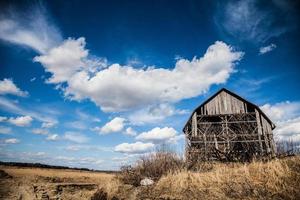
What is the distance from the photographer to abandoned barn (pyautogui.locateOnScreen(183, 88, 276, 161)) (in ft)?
73.1

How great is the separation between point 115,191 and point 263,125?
633 inches

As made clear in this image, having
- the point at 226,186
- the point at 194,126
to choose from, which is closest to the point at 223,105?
the point at 194,126

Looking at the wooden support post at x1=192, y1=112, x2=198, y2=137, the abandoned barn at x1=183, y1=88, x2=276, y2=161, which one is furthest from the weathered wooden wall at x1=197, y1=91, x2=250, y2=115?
the wooden support post at x1=192, y1=112, x2=198, y2=137

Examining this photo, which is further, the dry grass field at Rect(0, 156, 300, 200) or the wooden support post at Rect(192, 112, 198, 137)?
the wooden support post at Rect(192, 112, 198, 137)

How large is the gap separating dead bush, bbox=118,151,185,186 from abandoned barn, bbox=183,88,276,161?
7389 millimetres

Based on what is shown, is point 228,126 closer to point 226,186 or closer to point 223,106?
point 223,106

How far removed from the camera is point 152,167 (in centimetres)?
1465

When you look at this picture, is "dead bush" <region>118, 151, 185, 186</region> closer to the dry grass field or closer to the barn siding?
the dry grass field

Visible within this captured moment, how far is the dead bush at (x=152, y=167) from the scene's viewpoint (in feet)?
46.6

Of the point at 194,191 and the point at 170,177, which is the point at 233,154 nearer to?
the point at 170,177

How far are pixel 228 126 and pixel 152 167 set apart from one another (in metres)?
11.6

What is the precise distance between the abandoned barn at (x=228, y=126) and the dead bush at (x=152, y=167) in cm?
739

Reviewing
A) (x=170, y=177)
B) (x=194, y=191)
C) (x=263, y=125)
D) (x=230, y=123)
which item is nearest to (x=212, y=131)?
(x=230, y=123)

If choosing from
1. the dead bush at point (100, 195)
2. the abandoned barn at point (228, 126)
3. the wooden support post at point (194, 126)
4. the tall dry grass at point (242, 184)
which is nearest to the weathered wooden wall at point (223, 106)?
the abandoned barn at point (228, 126)
